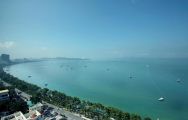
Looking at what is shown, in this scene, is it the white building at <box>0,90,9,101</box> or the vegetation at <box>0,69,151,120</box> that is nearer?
the vegetation at <box>0,69,151,120</box>

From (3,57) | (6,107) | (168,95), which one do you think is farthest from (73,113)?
(3,57)

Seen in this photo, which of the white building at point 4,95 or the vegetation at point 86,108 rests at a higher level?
the white building at point 4,95

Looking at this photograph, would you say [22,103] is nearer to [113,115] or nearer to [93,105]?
[93,105]

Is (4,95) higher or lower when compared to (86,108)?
higher

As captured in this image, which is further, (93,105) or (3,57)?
(3,57)

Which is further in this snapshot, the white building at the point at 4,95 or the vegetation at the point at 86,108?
the white building at the point at 4,95

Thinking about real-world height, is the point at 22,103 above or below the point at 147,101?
above

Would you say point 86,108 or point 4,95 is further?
point 4,95

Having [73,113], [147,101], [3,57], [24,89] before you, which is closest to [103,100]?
[147,101]

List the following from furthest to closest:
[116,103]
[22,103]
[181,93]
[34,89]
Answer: [181,93]
[34,89]
[116,103]
[22,103]

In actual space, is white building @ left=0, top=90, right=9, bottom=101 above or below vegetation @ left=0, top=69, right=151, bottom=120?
above

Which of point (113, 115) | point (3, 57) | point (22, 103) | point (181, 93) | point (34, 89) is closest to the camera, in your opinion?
point (113, 115)
